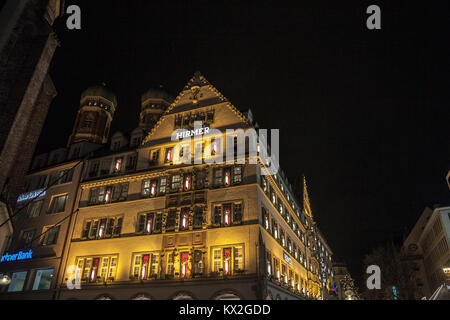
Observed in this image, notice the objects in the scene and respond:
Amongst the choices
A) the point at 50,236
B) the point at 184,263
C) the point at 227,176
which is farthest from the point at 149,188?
the point at 50,236

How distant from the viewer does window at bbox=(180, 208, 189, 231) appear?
32.8m

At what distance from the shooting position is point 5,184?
2245 cm

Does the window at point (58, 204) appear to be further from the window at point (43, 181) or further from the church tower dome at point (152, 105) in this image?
the church tower dome at point (152, 105)

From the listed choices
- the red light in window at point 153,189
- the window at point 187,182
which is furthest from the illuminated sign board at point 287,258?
the red light in window at point 153,189

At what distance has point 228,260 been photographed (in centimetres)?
2977

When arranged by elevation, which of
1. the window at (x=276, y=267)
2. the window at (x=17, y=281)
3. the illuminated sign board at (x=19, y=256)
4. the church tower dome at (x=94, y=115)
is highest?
the church tower dome at (x=94, y=115)

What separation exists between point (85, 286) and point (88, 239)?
5.17 metres

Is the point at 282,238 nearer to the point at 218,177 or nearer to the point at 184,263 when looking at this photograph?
the point at 218,177

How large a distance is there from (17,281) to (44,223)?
7491mm

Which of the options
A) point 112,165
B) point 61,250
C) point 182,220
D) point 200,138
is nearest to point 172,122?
point 200,138

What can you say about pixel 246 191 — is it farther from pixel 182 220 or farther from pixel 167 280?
pixel 167 280

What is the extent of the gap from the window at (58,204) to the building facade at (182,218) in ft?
7.61

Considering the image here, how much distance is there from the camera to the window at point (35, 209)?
42.3m

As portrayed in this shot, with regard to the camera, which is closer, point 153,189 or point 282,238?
point 153,189
